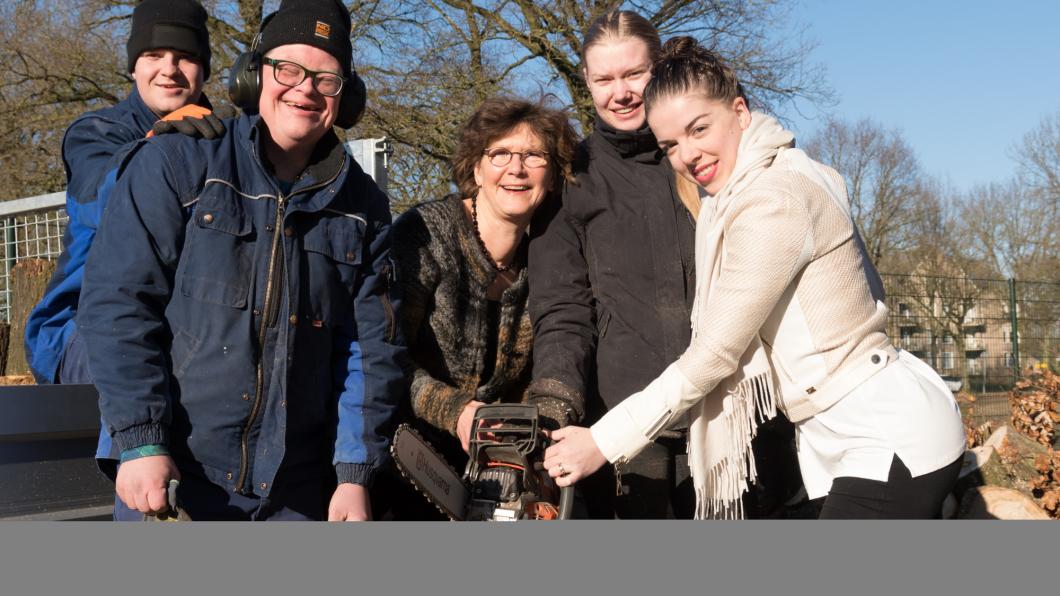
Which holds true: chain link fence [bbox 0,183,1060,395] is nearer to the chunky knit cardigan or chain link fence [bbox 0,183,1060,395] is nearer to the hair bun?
the chunky knit cardigan

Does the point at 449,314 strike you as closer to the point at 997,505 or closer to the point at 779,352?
A: the point at 779,352

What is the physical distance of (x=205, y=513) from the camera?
2.26 m

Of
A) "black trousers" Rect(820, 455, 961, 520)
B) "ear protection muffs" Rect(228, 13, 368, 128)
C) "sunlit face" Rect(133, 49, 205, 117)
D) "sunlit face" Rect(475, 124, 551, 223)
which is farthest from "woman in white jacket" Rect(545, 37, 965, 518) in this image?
"sunlit face" Rect(133, 49, 205, 117)

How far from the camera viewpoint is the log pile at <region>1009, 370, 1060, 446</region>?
526cm

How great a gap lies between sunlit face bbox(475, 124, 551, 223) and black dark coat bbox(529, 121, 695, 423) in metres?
0.11

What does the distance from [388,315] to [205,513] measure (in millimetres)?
701

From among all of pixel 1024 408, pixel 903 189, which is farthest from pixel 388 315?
pixel 903 189

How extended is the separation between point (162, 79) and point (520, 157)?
1294 millimetres

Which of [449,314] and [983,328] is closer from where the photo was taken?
[449,314]

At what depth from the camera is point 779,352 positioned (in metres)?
2.27

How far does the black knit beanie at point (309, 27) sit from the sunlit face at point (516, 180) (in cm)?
76

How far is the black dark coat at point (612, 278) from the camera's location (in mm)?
2959

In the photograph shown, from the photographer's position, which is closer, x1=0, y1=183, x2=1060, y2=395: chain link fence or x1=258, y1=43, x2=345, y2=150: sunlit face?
x1=258, y1=43, x2=345, y2=150: sunlit face

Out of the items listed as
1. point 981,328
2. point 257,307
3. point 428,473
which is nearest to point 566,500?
point 428,473
